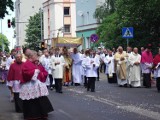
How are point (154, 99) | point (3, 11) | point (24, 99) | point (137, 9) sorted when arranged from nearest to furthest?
point (24, 99), point (154, 99), point (137, 9), point (3, 11)

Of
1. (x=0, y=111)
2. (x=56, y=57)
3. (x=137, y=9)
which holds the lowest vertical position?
(x=0, y=111)

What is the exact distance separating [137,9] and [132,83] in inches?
286

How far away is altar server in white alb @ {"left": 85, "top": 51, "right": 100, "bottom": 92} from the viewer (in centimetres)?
2377

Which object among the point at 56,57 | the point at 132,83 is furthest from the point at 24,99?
the point at 132,83

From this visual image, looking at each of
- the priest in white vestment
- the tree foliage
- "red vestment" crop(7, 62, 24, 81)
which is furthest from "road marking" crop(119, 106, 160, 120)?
the tree foliage

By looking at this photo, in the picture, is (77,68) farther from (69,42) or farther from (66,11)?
(66,11)

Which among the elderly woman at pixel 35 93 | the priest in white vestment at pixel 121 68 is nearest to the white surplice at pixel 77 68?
the priest in white vestment at pixel 121 68

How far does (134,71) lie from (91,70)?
3619mm

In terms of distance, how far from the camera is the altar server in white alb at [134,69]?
26.5 m

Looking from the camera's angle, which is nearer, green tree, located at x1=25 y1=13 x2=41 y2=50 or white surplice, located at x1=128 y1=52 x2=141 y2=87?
white surplice, located at x1=128 y1=52 x2=141 y2=87

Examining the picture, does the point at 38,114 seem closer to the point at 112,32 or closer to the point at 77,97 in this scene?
the point at 77,97

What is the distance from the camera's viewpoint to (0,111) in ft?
54.4

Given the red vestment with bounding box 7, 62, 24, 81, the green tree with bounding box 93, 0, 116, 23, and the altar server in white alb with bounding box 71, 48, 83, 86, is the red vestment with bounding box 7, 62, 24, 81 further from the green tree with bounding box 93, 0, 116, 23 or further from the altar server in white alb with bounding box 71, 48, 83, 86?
the green tree with bounding box 93, 0, 116, 23

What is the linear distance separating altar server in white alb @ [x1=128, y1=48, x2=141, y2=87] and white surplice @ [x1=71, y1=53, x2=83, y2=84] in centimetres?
360
